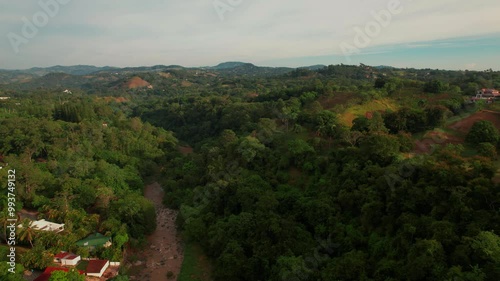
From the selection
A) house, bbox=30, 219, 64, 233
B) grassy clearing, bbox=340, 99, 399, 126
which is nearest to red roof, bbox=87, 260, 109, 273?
house, bbox=30, 219, 64, 233

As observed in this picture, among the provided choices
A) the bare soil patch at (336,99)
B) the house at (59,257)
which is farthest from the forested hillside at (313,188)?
the house at (59,257)

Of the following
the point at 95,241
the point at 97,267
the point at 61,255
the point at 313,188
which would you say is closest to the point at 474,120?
the point at 313,188

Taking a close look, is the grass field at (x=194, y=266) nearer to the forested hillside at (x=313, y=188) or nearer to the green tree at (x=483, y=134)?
the forested hillside at (x=313, y=188)

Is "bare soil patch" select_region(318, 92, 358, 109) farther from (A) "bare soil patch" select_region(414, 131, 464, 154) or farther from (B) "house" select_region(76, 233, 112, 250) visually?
(B) "house" select_region(76, 233, 112, 250)

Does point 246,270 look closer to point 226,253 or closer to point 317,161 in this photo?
point 226,253

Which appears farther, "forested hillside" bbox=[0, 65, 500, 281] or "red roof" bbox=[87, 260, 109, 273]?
"red roof" bbox=[87, 260, 109, 273]

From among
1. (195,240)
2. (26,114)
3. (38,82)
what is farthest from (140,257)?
(38,82)
